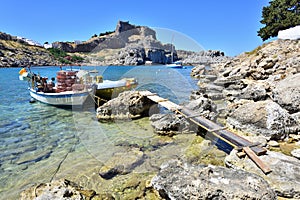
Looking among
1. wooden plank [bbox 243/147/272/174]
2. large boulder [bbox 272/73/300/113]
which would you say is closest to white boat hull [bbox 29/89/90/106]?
wooden plank [bbox 243/147/272/174]

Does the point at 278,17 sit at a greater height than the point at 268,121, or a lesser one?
greater

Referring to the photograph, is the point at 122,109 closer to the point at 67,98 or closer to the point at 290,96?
the point at 67,98

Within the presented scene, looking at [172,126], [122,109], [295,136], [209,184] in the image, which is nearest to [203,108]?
[172,126]

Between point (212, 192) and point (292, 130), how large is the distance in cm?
467

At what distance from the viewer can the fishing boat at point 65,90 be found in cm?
1195

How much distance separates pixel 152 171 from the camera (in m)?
5.10

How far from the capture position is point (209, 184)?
131 inches

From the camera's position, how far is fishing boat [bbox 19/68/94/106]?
11.9m

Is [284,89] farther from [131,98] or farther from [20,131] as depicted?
[20,131]

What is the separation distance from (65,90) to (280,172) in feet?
41.2

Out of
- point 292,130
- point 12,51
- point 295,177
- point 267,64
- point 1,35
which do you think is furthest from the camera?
point 1,35

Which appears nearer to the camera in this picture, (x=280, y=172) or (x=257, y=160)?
(x=280, y=172)

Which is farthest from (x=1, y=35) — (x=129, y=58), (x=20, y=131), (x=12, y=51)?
(x=20, y=131)

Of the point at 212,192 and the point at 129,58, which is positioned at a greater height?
the point at 129,58
